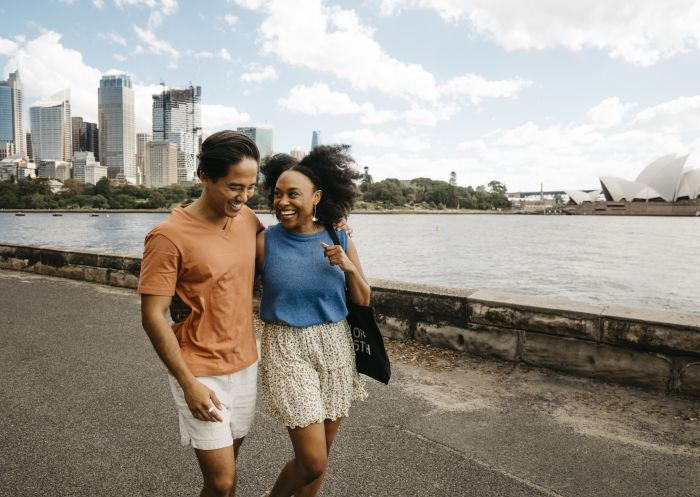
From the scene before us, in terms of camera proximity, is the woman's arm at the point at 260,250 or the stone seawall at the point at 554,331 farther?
the stone seawall at the point at 554,331

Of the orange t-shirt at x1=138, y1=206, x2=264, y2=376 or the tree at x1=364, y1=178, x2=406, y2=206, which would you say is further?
the tree at x1=364, y1=178, x2=406, y2=206

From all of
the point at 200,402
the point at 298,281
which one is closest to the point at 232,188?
the point at 298,281

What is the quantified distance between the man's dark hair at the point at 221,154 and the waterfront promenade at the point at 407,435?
1.72 meters

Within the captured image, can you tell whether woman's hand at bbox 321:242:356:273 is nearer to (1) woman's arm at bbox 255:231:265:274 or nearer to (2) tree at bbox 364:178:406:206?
(1) woman's arm at bbox 255:231:265:274

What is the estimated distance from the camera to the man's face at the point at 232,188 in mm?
1768

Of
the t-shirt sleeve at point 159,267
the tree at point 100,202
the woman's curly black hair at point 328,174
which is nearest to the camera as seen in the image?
the t-shirt sleeve at point 159,267

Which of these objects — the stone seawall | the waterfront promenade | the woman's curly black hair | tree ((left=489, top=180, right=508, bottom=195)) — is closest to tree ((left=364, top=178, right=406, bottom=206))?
tree ((left=489, top=180, right=508, bottom=195))

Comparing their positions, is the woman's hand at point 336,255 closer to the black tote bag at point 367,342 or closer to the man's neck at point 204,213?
the black tote bag at point 367,342

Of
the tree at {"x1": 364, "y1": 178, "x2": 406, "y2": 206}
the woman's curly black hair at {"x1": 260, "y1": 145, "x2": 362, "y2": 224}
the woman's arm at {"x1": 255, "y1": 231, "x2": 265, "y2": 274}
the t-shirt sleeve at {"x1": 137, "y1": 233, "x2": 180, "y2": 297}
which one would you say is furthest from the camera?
the tree at {"x1": 364, "y1": 178, "x2": 406, "y2": 206}

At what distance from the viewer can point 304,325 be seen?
200 cm

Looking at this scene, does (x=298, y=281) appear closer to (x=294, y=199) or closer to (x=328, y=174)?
(x=294, y=199)

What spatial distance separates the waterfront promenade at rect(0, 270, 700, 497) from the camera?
2.71 m

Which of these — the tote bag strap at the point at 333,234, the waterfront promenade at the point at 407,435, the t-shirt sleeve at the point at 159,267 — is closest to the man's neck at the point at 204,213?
the t-shirt sleeve at the point at 159,267

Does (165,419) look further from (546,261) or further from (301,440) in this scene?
(546,261)
